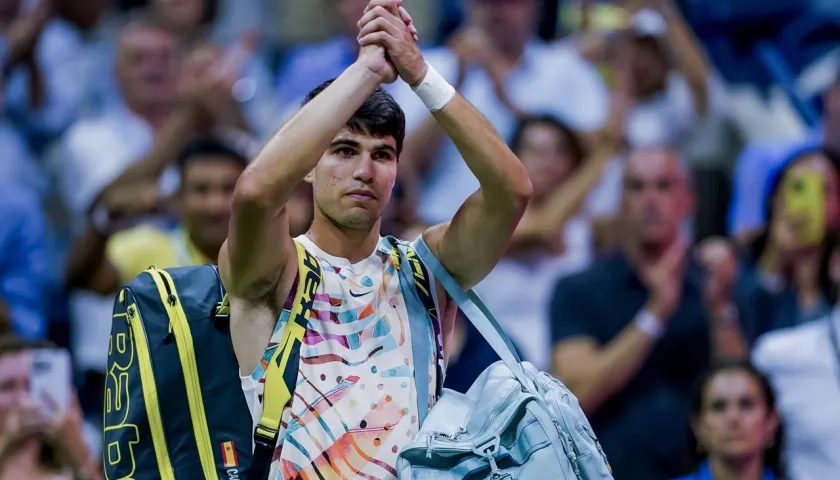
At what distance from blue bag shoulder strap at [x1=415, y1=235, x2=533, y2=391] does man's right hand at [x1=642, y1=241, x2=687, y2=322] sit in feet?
8.77

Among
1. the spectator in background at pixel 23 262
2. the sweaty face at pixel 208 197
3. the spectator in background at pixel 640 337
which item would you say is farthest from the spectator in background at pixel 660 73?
the spectator in background at pixel 23 262

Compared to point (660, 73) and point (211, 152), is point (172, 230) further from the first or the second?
point (660, 73)

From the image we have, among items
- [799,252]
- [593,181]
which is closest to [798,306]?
[799,252]

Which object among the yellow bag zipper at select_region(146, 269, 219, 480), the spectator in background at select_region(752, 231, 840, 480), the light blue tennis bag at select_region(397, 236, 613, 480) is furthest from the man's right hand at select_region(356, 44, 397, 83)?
the spectator in background at select_region(752, 231, 840, 480)

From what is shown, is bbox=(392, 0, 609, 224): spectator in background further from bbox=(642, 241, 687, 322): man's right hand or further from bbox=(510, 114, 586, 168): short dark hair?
bbox=(642, 241, 687, 322): man's right hand

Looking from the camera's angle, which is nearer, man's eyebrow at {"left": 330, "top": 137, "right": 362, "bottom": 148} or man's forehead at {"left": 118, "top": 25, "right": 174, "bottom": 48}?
Answer: man's eyebrow at {"left": 330, "top": 137, "right": 362, "bottom": 148}

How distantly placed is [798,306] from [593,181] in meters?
1.25

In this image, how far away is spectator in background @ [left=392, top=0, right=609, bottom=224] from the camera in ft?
24.5

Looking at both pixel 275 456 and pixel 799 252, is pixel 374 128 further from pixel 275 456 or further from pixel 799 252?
pixel 799 252

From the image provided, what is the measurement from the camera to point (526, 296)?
7.05 m

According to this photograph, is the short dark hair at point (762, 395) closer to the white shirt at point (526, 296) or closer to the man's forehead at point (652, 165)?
the white shirt at point (526, 296)

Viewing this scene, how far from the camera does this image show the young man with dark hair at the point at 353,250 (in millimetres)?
3592

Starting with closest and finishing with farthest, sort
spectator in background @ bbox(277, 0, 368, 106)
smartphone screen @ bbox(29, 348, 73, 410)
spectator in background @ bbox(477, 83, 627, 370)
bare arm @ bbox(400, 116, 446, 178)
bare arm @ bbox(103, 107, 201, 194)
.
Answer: smartphone screen @ bbox(29, 348, 73, 410)
spectator in background @ bbox(477, 83, 627, 370)
bare arm @ bbox(103, 107, 201, 194)
bare arm @ bbox(400, 116, 446, 178)
spectator in background @ bbox(277, 0, 368, 106)

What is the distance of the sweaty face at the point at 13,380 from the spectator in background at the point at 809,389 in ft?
10.0
